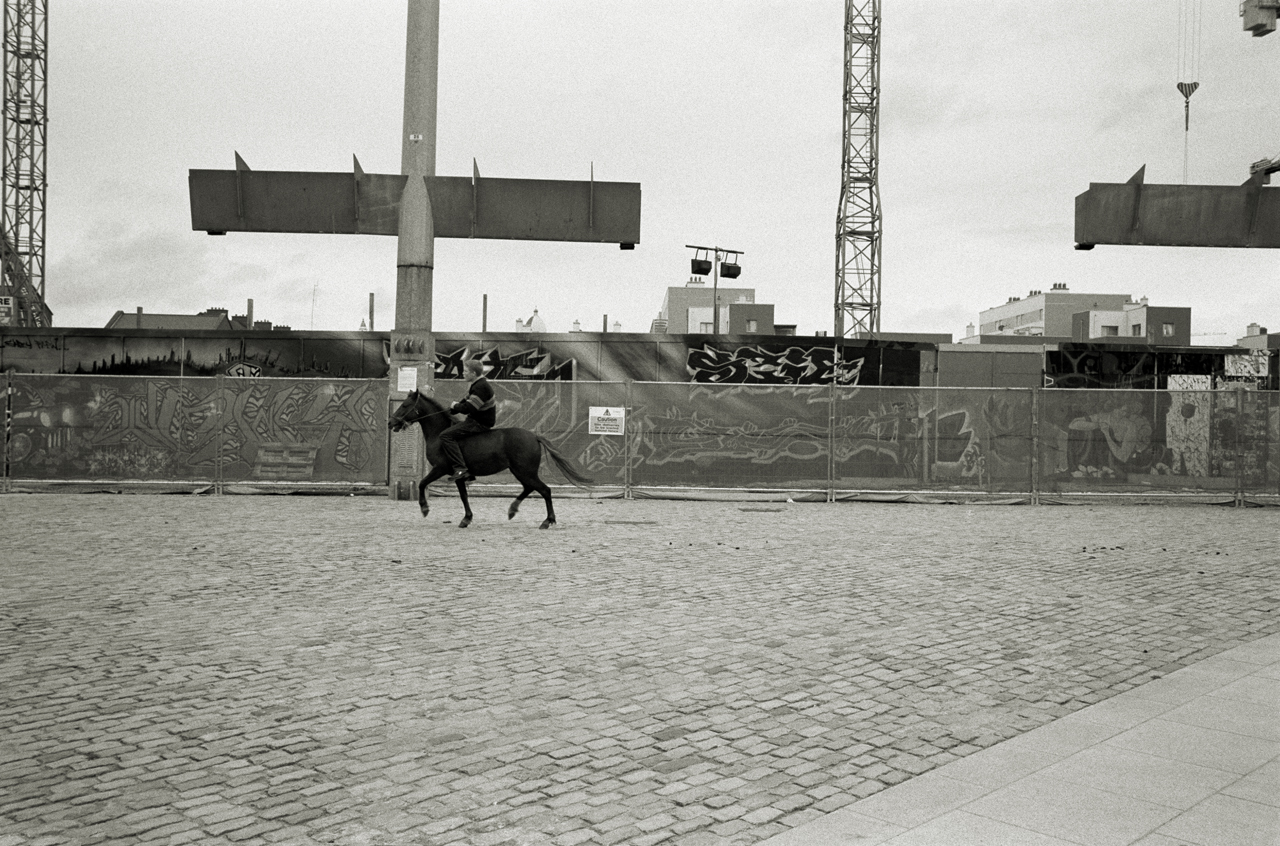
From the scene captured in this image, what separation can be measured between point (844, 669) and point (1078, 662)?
1.58 metres

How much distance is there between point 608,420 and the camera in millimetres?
20469

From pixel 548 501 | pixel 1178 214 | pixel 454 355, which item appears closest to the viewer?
pixel 548 501

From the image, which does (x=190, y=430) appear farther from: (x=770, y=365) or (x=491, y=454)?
(x=770, y=365)

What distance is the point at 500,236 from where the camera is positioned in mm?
20578

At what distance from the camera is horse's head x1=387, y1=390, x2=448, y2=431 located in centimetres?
1523

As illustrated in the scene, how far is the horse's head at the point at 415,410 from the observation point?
50.0 ft

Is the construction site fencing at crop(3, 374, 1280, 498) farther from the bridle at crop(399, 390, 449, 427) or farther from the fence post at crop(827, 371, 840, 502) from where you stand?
the bridle at crop(399, 390, 449, 427)

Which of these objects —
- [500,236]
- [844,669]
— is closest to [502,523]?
[500,236]

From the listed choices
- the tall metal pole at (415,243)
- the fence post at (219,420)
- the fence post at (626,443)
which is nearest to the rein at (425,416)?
the tall metal pole at (415,243)

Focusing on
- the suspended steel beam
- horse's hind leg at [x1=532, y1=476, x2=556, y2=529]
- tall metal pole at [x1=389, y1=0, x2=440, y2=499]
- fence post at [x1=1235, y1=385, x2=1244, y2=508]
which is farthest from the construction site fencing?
horse's hind leg at [x1=532, y1=476, x2=556, y2=529]

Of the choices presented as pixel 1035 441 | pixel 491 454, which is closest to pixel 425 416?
Result: pixel 491 454

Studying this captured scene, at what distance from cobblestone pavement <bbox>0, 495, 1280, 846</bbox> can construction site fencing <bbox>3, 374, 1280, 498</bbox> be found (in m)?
6.99

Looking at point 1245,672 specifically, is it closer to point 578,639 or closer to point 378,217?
point 578,639

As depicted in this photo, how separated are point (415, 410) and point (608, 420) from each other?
5765mm
